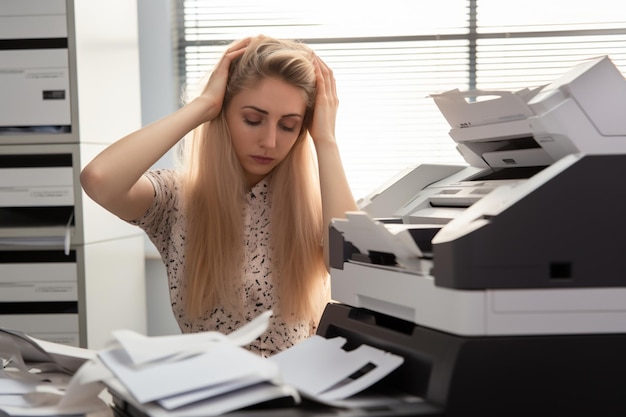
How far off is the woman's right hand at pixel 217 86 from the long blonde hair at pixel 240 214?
17mm

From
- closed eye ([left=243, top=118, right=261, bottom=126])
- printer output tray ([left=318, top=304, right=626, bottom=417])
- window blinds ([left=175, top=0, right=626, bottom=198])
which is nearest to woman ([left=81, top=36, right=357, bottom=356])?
closed eye ([left=243, top=118, right=261, bottom=126])

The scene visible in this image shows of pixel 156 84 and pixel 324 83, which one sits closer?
pixel 324 83

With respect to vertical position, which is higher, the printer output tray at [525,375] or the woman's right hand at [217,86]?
the woman's right hand at [217,86]

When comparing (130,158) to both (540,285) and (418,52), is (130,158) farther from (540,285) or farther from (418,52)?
(418,52)

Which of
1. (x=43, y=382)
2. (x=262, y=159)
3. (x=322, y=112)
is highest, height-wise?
(x=322, y=112)

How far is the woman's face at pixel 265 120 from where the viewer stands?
64.2 inches

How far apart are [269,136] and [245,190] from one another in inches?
7.2

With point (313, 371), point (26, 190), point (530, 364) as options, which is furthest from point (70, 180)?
point (530, 364)

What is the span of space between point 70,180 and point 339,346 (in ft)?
5.28

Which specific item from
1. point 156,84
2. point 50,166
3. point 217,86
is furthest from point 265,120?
point 156,84

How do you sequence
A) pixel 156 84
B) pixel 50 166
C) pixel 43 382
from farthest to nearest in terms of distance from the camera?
pixel 156 84 < pixel 50 166 < pixel 43 382

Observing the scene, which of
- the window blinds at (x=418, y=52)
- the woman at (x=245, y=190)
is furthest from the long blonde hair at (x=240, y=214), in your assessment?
the window blinds at (x=418, y=52)

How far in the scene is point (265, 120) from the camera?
164cm

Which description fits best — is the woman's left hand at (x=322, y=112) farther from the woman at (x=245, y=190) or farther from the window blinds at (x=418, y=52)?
the window blinds at (x=418, y=52)
